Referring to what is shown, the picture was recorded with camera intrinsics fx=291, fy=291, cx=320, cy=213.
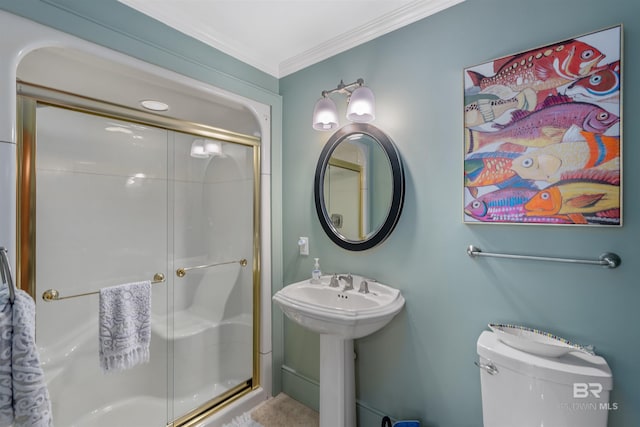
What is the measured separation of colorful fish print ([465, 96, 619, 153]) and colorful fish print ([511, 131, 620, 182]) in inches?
1.4

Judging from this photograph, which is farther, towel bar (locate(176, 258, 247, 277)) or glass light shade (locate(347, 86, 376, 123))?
towel bar (locate(176, 258, 247, 277))

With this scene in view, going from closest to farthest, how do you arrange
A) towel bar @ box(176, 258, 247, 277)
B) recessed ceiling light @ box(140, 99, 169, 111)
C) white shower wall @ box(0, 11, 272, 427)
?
white shower wall @ box(0, 11, 272, 427) → recessed ceiling light @ box(140, 99, 169, 111) → towel bar @ box(176, 258, 247, 277)

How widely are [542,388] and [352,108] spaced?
4.89 feet

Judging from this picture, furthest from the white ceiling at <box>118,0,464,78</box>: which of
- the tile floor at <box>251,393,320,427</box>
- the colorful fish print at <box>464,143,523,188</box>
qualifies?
the tile floor at <box>251,393,320,427</box>

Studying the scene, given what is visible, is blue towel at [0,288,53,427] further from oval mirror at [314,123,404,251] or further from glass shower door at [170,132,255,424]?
oval mirror at [314,123,404,251]

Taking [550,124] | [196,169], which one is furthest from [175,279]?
[550,124]

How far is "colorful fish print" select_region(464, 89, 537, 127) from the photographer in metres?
1.26

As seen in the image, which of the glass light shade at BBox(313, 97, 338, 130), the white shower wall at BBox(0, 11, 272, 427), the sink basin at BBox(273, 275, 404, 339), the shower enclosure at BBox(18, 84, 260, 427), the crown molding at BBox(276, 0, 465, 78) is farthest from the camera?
the glass light shade at BBox(313, 97, 338, 130)

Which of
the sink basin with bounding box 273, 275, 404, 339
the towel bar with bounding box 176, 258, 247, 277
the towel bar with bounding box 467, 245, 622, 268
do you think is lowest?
the sink basin with bounding box 273, 275, 404, 339

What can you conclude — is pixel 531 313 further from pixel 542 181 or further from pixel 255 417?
pixel 255 417

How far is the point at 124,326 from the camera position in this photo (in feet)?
5.13

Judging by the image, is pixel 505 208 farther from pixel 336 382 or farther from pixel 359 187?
pixel 336 382

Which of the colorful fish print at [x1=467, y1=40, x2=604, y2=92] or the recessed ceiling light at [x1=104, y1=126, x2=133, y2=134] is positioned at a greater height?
the colorful fish print at [x1=467, y1=40, x2=604, y2=92]

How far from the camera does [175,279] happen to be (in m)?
2.06
